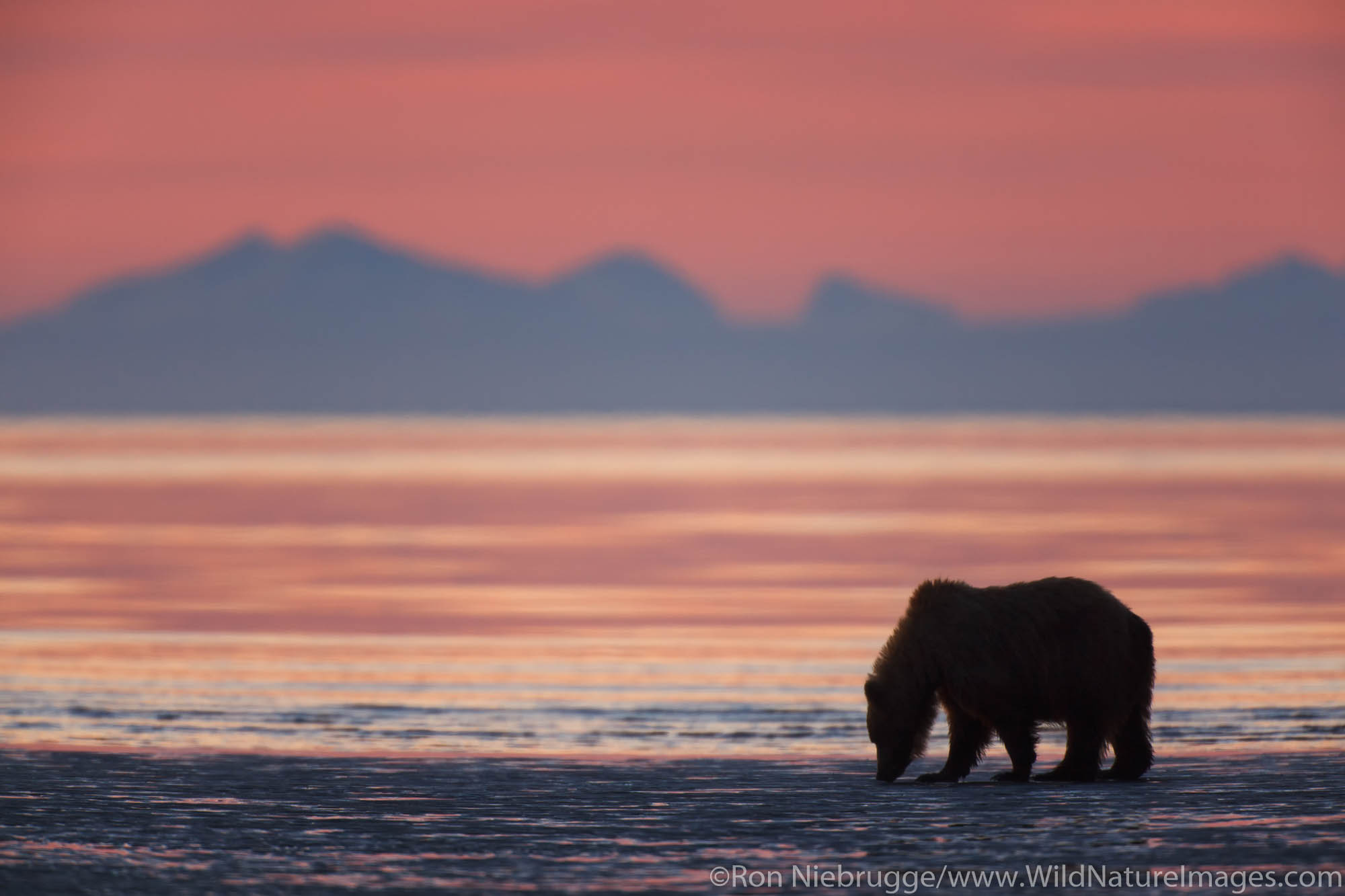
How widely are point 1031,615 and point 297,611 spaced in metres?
16.3

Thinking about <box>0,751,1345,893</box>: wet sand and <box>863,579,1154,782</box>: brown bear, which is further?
<box>863,579,1154,782</box>: brown bear

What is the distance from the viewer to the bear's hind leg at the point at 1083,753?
13.2 metres

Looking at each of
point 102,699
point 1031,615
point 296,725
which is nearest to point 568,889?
point 1031,615

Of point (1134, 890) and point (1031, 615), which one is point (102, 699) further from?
point (1134, 890)

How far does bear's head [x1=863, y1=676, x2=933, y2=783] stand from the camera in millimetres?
13391

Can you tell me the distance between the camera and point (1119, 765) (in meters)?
13.3

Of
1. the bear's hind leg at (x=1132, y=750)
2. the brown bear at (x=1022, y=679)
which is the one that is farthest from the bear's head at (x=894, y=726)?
the bear's hind leg at (x=1132, y=750)

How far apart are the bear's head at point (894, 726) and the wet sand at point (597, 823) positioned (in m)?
0.25

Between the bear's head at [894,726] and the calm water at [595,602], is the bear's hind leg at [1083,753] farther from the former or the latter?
the calm water at [595,602]

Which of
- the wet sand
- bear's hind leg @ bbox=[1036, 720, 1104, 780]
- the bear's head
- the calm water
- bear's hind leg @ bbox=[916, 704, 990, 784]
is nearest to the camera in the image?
the wet sand

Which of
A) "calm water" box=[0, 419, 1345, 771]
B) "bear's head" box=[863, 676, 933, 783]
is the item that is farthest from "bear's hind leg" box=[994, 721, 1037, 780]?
"calm water" box=[0, 419, 1345, 771]

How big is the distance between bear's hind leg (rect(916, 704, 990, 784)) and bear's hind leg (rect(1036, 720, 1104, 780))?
23.3 inches

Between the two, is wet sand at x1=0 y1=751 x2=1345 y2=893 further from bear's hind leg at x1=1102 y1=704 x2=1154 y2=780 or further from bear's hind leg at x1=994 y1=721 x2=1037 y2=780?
bear's hind leg at x1=994 y1=721 x2=1037 y2=780

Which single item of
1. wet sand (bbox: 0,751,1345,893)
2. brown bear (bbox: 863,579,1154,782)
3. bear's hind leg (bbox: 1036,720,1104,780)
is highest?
brown bear (bbox: 863,579,1154,782)
